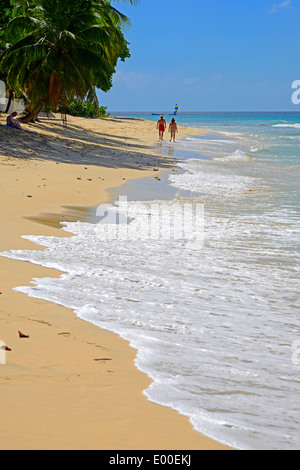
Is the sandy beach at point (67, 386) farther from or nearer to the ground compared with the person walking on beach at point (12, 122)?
nearer to the ground

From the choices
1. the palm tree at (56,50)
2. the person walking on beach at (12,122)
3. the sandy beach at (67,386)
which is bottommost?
the sandy beach at (67,386)

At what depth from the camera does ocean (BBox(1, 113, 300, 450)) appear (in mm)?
2959

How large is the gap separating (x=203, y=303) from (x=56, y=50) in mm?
18832

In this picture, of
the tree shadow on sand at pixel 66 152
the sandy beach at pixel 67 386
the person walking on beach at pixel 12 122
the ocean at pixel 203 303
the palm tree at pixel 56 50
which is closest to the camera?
the sandy beach at pixel 67 386

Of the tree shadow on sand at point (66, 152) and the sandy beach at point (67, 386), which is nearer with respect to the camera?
the sandy beach at point (67, 386)

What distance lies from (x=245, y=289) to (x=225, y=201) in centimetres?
660

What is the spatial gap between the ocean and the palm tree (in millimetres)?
13173

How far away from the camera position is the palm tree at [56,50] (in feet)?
69.1

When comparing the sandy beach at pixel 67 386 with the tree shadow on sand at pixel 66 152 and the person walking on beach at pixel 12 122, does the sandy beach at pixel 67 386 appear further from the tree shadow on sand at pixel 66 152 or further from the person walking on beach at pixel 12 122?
the person walking on beach at pixel 12 122

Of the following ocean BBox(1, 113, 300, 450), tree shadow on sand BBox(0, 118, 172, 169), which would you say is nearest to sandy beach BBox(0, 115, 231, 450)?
ocean BBox(1, 113, 300, 450)

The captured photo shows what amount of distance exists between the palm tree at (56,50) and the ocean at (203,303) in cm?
1317

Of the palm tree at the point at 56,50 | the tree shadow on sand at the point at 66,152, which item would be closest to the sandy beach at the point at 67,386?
the tree shadow on sand at the point at 66,152
